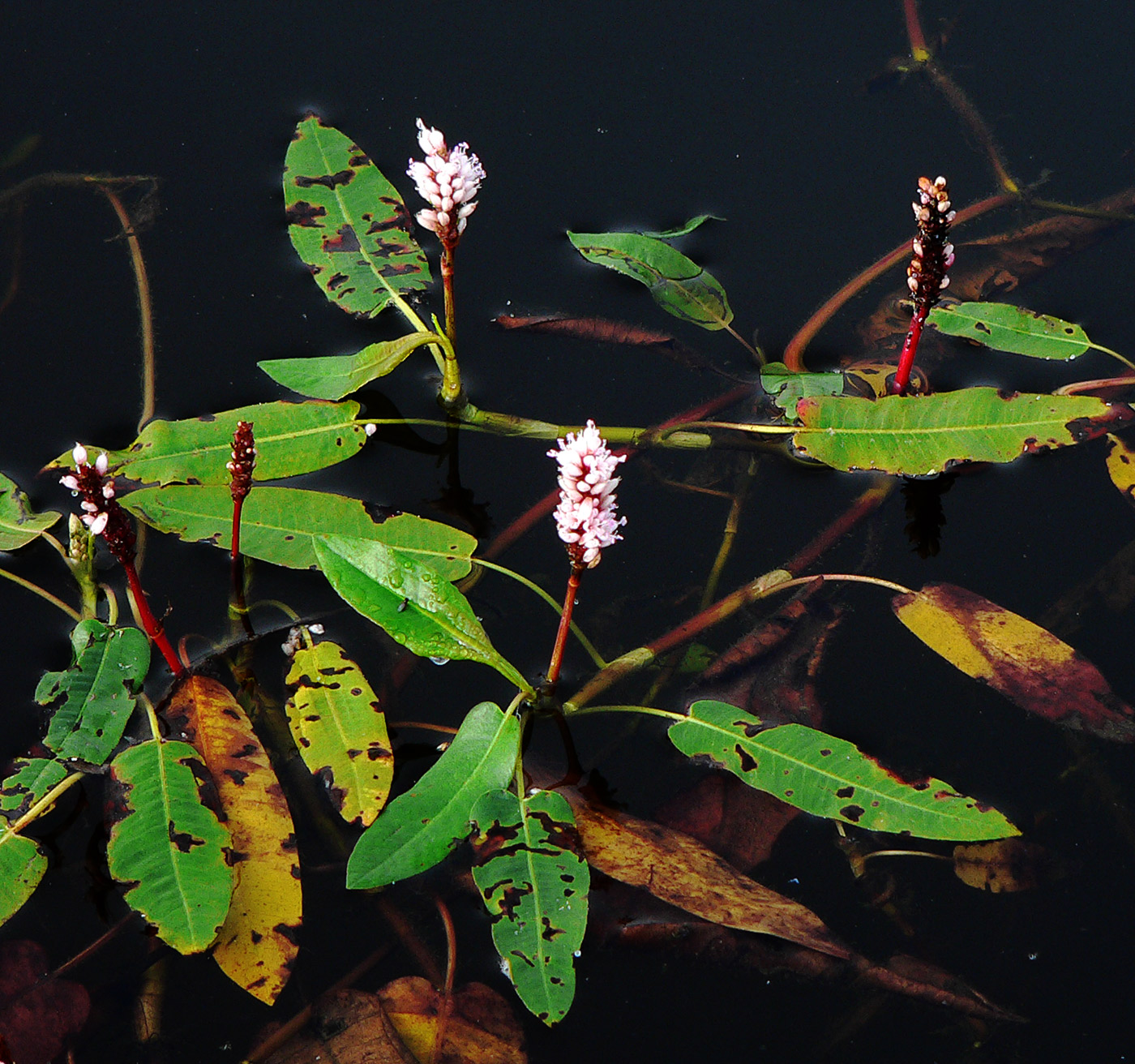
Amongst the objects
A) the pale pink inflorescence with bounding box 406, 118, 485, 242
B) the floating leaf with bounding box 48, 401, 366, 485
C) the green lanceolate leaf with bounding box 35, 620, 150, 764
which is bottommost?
the green lanceolate leaf with bounding box 35, 620, 150, 764

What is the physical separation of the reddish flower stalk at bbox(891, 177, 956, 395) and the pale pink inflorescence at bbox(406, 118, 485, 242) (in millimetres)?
1003

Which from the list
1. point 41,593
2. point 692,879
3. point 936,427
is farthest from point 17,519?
point 936,427

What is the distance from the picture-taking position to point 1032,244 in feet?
10.7

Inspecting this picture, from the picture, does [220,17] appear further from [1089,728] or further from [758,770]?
[1089,728]

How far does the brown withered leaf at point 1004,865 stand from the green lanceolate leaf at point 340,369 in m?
1.63

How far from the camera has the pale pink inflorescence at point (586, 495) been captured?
1772 millimetres

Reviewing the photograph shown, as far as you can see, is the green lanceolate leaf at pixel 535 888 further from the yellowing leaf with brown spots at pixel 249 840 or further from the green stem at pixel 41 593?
the green stem at pixel 41 593

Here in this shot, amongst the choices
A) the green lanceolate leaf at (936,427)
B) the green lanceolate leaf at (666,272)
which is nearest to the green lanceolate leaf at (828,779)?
the green lanceolate leaf at (936,427)

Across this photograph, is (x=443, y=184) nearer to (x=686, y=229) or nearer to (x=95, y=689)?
(x=686, y=229)

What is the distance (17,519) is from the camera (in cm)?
249

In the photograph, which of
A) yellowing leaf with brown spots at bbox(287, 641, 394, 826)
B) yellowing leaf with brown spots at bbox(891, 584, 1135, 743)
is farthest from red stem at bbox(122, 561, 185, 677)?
yellowing leaf with brown spots at bbox(891, 584, 1135, 743)

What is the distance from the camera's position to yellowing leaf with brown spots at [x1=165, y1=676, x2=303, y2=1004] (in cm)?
194

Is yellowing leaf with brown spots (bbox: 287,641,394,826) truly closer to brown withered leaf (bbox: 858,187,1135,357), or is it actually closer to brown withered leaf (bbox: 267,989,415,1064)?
brown withered leaf (bbox: 267,989,415,1064)

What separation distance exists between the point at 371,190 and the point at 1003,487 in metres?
1.84
